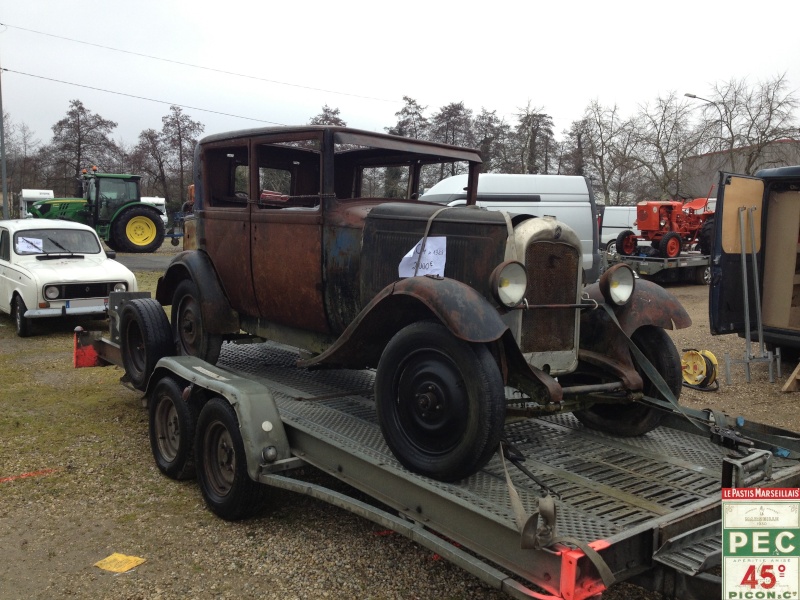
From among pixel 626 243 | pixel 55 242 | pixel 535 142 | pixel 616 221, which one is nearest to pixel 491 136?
pixel 535 142

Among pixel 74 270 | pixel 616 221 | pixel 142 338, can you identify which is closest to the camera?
pixel 142 338

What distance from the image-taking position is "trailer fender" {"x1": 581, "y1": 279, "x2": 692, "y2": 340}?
3.87 m

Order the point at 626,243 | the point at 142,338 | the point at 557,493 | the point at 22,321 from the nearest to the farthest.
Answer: the point at 557,493 → the point at 142,338 → the point at 22,321 → the point at 626,243

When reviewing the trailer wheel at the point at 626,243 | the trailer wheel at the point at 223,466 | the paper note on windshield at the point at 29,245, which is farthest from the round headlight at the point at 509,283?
the trailer wheel at the point at 626,243

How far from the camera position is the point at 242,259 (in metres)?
4.78

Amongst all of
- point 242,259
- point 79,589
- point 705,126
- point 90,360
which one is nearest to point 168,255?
point 90,360

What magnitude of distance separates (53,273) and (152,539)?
673 cm

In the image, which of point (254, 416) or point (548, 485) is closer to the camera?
point (548, 485)

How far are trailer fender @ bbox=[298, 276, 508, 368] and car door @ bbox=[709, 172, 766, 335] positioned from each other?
455 cm

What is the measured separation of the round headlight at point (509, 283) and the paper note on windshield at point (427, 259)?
16.4 inches

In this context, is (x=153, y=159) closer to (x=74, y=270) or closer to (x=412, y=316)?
(x=74, y=270)

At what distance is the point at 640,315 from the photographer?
3.88 metres

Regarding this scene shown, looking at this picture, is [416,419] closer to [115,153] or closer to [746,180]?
[746,180]

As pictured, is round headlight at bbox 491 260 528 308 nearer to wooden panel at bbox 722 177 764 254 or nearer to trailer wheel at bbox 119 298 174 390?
trailer wheel at bbox 119 298 174 390
